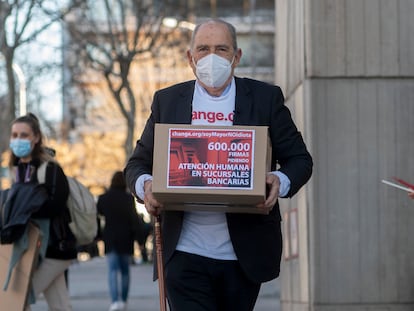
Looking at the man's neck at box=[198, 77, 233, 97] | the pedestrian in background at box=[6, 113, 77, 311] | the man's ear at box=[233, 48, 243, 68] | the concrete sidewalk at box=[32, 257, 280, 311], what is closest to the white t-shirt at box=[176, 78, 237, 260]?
the man's neck at box=[198, 77, 233, 97]

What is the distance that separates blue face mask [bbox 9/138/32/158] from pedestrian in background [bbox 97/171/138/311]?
7.18 metres

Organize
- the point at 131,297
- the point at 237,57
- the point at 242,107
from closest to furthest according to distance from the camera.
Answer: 1. the point at 242,107
2. the point at 237,57
3. the point at 131,297

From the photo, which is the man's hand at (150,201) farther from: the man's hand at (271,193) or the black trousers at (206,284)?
the man's hand at (271,193)

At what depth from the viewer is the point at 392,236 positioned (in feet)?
29.3

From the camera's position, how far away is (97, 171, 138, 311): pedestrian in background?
1593 centimetres

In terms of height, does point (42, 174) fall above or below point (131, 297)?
above

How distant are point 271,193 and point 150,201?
497 millimetres

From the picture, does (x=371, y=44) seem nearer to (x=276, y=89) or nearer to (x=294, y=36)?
(x=294, y=36)

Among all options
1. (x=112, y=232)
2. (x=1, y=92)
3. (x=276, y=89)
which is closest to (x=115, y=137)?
(x=1, y=92)

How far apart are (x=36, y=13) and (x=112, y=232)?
1185cm

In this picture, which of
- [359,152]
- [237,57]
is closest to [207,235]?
[237,57]

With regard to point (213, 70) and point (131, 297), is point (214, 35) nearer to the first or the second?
point (213, 70)

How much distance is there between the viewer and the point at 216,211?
4777 mm

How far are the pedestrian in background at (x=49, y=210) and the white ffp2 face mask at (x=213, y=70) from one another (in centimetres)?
384
